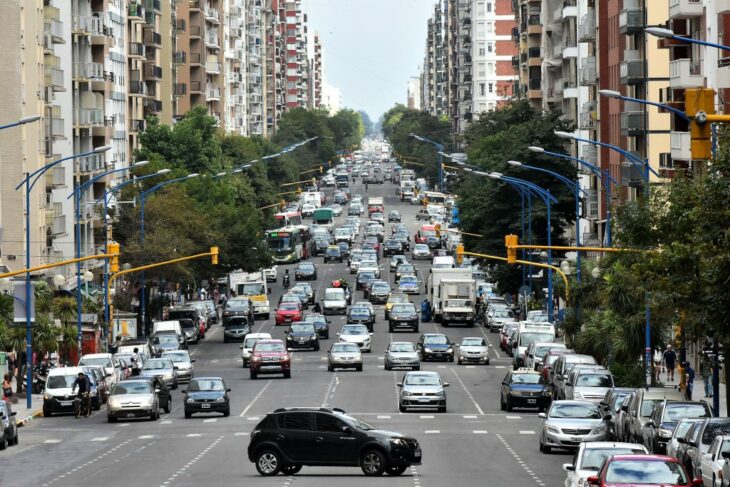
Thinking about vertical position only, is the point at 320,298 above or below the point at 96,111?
below

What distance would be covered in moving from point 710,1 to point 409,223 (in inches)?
5072

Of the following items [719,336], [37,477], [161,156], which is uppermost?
[161,156]

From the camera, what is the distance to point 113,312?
9212 centimetres

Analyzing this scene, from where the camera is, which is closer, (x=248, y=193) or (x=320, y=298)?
(x=320, y=298)

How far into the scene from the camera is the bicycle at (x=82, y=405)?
6009cm

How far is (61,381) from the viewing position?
61.7m

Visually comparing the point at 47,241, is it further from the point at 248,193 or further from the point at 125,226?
the point at 248,193

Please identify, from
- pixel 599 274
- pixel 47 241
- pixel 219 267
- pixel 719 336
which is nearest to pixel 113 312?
→ pixel 47 241

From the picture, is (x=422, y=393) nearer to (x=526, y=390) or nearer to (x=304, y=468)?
(x=526, y=390)

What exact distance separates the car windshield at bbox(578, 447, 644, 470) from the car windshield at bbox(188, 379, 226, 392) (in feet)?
87.3

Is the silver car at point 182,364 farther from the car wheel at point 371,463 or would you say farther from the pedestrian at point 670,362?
the car wheel at point 371,463

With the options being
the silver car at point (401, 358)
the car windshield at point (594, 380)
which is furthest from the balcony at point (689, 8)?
the car windshield at point (594, 380)

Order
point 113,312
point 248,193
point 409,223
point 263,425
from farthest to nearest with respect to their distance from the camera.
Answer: point 409,223 → point 248,193 → point 113,312 → point 263,425

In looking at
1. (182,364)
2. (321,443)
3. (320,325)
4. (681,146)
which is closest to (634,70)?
(681,146)
